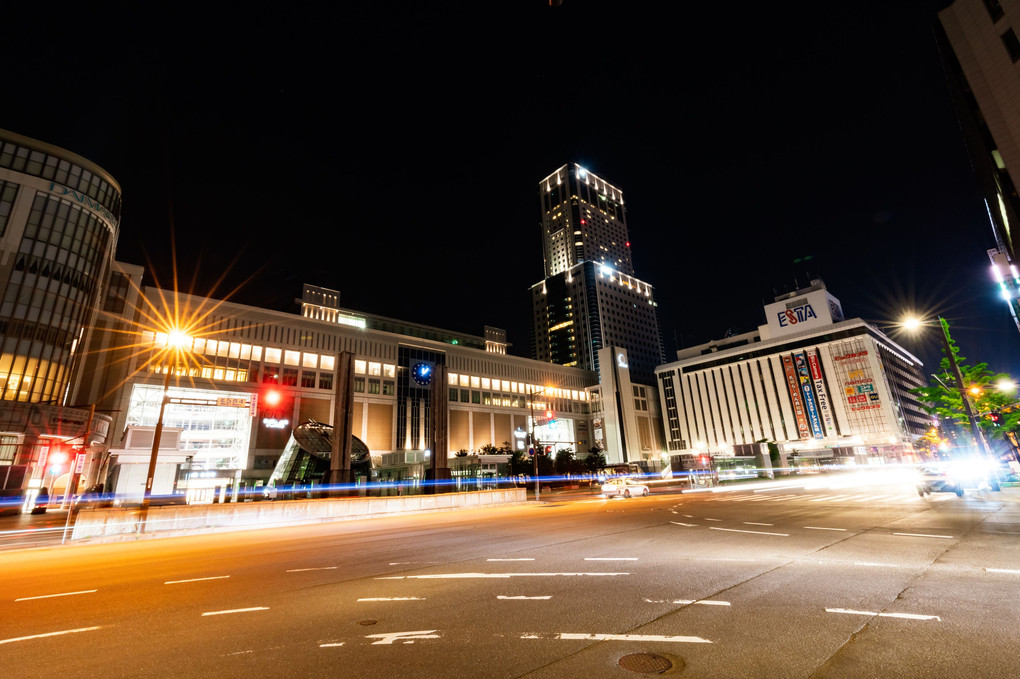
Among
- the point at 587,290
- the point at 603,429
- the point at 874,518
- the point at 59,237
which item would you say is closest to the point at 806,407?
Answer: the point at 603,429

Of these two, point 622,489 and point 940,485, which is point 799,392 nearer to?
point 622,489

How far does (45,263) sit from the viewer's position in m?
53.1

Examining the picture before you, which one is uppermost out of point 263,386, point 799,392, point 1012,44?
point 1012,44

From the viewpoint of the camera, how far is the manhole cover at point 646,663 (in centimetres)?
434

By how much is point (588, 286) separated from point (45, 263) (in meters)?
133

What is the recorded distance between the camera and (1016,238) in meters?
33.3

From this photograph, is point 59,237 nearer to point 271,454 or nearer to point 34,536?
point 271,454

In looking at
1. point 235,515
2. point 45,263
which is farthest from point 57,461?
point 235,515

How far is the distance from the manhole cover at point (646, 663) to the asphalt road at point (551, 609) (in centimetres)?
3

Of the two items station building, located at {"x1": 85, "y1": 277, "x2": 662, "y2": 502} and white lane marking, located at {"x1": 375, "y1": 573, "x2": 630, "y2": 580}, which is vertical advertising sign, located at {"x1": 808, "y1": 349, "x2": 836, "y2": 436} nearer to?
station building, located at {"x1": 85, "y1": 277, "x2": 662, "y2": 502}

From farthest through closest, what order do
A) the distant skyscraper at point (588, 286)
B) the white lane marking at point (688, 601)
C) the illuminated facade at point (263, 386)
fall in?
the distant skyscraper at point (588, 286)
the illuminated facade at point (263, 386)
the white lane marking at point (688, 601)

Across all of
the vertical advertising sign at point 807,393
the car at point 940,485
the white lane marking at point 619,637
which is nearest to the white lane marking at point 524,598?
the white lane marking at point 619,637

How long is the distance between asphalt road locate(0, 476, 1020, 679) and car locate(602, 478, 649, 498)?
2241cm

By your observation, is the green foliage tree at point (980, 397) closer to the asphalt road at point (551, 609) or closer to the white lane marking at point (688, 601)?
the asphalt road at point (551, 609)
